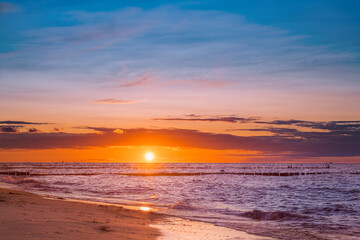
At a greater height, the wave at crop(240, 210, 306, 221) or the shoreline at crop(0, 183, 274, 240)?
the shoreline at crop(0, 183, 274, 240)

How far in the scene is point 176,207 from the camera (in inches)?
A: 982

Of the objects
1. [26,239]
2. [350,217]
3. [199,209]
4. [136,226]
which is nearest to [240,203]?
[199,209]

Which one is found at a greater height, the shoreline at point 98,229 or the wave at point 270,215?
the shoreline at point 98,229

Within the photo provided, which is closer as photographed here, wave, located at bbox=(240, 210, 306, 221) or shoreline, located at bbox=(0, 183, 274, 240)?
shoreline, located at bbox=(0, 183, 274, 240)

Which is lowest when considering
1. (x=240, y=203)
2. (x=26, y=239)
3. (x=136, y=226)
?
(x=240, y=203)

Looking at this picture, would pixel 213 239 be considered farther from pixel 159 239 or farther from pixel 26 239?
pixel 26 239

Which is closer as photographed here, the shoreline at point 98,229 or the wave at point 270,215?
the shoreline at point 98,229

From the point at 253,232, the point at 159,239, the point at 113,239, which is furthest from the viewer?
the point at 253,232

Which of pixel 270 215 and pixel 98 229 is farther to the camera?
pixel 270 215

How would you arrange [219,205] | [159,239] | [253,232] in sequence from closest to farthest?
[159,239]
[253,232]
[219,205]

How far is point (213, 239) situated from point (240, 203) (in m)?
15.4

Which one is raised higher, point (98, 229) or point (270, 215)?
point (98, 229)

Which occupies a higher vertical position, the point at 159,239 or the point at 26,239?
the point at 26,239

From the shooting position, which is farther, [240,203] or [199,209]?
[240,203]
